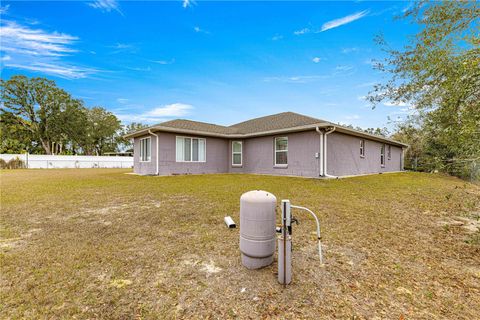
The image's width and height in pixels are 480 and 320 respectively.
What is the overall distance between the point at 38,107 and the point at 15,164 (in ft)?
42.9

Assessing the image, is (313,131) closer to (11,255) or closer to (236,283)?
(236,283)

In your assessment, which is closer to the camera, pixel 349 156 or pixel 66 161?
pixel 349 156

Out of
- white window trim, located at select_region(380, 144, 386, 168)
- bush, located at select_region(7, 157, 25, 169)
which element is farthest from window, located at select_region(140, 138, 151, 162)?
bush, located at select_region(7, 157, 25, 169)

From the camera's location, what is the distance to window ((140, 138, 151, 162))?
42.5 feet

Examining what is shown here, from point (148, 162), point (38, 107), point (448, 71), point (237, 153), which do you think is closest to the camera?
point (448, 71)

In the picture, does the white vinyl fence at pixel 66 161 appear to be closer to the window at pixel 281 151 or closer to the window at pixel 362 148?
the window at pixel 281 151

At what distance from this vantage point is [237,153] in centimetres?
1430

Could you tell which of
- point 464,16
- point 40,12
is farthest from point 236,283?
point 40,12

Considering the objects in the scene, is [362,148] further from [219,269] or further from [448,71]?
[219,269]

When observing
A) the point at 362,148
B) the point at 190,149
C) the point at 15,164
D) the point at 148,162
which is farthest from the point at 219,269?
the point at 15,164

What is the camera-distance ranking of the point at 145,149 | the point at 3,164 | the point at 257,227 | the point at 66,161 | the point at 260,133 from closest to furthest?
the point at 257,227
the point at 260,133
the point at 145,149
the point at 3,164
the point at 66,161

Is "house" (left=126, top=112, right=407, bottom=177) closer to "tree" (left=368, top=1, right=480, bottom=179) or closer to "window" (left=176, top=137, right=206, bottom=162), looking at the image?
"window" (left=176, top=137, right=206, bottom=162)

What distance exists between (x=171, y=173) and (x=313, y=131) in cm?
789

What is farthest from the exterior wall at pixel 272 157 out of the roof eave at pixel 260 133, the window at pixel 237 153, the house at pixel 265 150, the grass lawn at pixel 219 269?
the grass lawn at pixel 219 269
